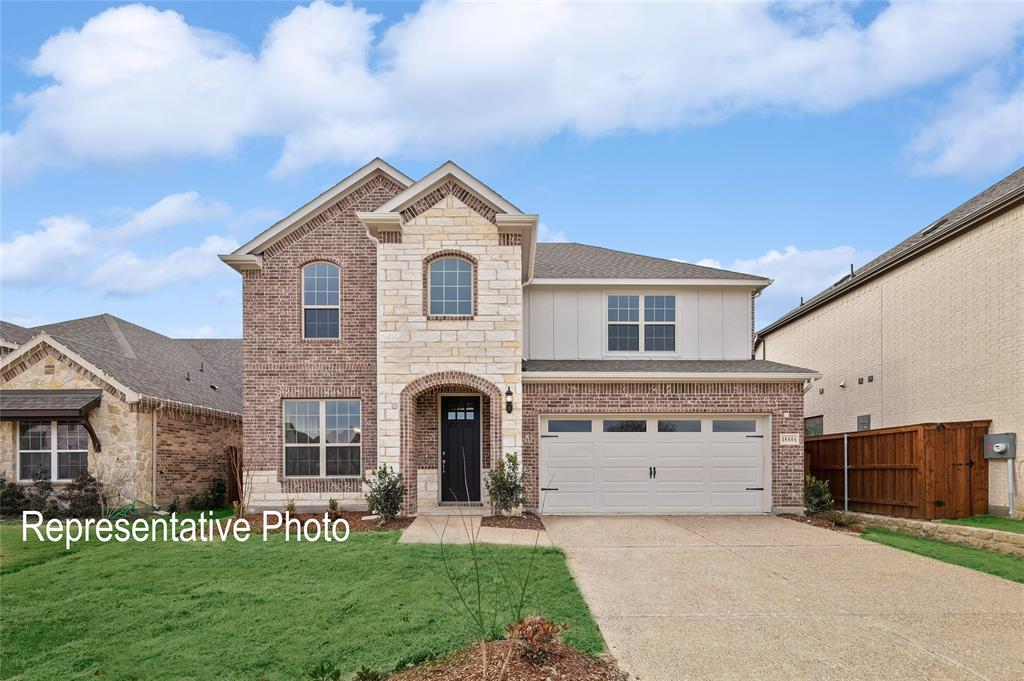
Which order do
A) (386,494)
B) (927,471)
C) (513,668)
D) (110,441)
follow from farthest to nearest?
1. (110,441)
2. (386,494)
3. (927,471)
4. (513,668)

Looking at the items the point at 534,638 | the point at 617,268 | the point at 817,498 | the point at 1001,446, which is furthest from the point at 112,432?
the point at 1001,446

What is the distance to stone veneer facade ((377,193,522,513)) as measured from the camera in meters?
14.9

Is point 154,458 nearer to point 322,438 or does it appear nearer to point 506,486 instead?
point 322,438

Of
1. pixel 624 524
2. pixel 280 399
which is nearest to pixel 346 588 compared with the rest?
pixel 624 524

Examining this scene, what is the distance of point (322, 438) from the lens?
16.5m

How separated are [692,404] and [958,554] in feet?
19.2

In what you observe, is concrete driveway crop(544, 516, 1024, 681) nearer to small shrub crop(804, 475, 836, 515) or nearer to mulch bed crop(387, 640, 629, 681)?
mulch bed crop(387, 640, 629, 681)

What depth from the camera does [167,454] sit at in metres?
17.4

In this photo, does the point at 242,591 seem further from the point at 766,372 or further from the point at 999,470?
the point at 999,470

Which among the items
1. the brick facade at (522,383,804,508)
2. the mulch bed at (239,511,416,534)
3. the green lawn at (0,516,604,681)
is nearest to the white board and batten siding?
the brick facade at (522,383,804,508)

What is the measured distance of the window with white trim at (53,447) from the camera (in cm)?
1652

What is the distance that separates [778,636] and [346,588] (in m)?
4.86

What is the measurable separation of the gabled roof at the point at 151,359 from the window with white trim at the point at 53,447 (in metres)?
1.59

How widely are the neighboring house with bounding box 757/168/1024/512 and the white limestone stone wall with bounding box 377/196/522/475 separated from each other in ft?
32.2
